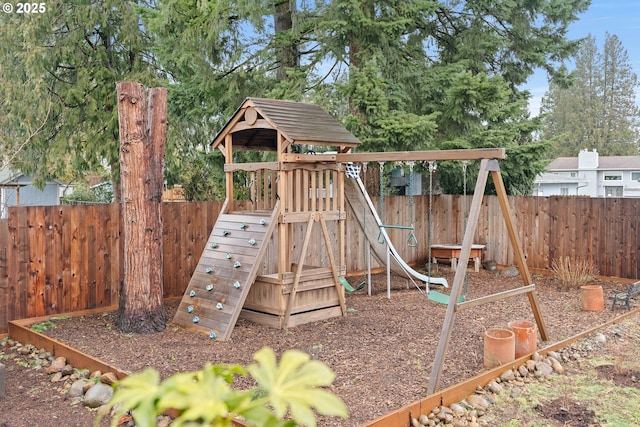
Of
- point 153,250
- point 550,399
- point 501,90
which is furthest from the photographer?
point 501,90

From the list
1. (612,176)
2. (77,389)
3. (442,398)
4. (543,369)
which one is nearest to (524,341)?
(543,369)

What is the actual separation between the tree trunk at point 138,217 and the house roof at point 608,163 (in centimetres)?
3071

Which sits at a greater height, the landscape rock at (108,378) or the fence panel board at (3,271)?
the fence panel board at (3,271)

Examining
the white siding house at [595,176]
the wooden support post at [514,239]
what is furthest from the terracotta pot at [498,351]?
the white siding house at [595,176]

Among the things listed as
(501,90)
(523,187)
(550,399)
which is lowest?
(550,399)

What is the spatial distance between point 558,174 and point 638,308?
29.5 meters

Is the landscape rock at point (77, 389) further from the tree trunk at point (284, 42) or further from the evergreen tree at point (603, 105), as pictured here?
the evergreen tree at point (603, 105)

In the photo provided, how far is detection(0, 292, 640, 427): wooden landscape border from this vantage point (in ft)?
13.1

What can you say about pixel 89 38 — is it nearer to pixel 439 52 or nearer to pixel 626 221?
pixel 439 52

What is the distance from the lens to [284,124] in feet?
22.0

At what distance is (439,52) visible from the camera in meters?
11.4

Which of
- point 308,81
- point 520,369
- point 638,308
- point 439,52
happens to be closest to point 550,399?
point 520,369

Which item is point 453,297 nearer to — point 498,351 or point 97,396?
point 498,351

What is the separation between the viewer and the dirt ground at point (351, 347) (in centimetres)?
448
